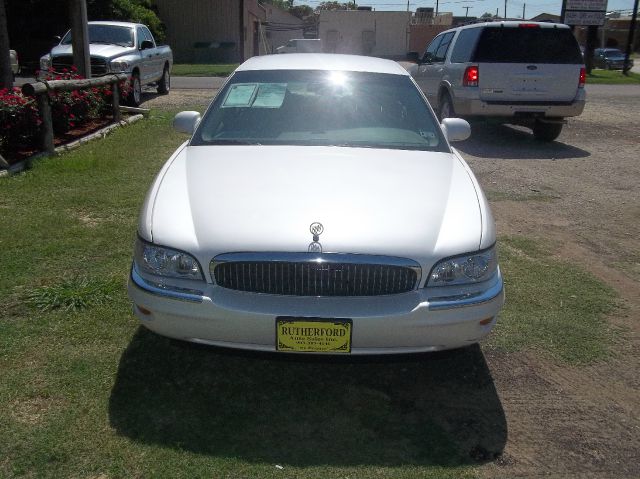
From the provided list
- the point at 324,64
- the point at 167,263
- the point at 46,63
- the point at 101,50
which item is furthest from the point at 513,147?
the point at 46,63

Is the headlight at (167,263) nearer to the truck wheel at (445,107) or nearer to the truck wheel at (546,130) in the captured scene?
the truck wheel at (445,107)

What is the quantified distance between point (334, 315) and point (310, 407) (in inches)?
23.5

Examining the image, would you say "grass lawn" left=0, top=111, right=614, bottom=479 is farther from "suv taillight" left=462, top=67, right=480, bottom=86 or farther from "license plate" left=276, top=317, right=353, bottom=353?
"suv taillight" left=462, top=67, right=480, bottom=86

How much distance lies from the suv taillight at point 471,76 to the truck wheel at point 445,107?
0.67m

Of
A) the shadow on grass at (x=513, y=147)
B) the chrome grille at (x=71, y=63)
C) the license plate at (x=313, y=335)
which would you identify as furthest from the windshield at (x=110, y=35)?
the license plate at (x=313, y=335)

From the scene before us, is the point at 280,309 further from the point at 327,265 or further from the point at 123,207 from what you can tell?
the point at 123,207

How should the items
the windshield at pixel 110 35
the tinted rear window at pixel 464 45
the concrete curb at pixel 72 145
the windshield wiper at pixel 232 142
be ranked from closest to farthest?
the windshield wiper at pixel 232 142
the concrete curb at pixel 72 145
the tinted rear window at pixel 464 45
the windshield at pixel 110 35

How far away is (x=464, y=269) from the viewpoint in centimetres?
318

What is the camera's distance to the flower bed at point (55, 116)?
800 cm

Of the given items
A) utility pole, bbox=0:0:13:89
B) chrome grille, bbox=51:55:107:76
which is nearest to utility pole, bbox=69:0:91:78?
chrome grille, bbox=51:55:107:76

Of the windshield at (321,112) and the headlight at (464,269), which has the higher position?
the windshield at (321,112)

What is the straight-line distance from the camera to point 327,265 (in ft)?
9.92

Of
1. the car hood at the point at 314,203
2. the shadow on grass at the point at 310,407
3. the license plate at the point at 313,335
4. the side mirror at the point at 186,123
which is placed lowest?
the shadow on grass at the point at 310,407

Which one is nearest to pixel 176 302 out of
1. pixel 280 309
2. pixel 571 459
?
pixel 280 309
